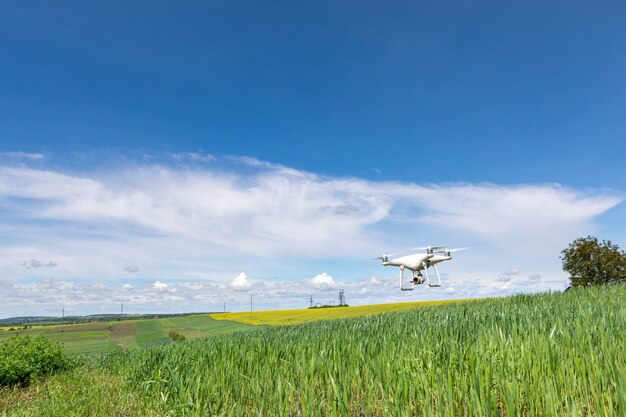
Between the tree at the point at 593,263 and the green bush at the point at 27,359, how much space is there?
151 feet

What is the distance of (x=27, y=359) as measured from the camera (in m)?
12.9

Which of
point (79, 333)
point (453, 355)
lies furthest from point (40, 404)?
point (79, 333)

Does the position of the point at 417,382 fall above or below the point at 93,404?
above

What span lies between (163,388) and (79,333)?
78973 mm

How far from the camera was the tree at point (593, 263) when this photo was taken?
4144cm

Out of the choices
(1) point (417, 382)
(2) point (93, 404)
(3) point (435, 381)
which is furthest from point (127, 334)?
(3) point (435, 381)

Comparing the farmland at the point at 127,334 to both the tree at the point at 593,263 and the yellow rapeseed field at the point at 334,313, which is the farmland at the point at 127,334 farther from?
the tree at the point at 593,263

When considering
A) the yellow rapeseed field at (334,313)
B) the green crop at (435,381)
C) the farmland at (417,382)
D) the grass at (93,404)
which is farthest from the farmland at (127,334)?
the green crop at (435,381)

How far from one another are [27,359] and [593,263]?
4987 centimetres

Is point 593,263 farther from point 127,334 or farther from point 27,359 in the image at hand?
point 127,334

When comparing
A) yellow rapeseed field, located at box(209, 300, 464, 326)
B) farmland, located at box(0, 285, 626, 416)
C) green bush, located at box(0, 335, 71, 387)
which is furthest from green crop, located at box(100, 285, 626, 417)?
yellow rapeseed field, located at box(209, 300, 464, 326)

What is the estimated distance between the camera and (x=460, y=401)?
3.86 meters

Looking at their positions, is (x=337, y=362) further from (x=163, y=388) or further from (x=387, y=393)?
(x=163, y=388)

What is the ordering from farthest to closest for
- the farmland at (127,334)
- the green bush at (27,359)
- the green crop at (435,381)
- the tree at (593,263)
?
the farmland at (127,334) < the tree at (593,263) < the green bush at (27,359) < the green crop at (435,381)
